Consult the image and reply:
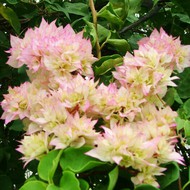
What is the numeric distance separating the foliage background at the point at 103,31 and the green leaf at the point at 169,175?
6 cm

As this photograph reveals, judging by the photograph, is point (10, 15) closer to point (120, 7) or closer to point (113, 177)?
point (120, 7)

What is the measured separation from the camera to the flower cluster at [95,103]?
0.54m

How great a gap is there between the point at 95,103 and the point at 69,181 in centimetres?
11

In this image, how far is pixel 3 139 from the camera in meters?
1.07

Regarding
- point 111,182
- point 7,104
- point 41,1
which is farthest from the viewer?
point 41,1

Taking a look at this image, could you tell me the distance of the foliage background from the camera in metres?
0.71

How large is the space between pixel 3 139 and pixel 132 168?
1.87ft

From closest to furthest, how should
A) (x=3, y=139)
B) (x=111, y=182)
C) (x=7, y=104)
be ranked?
(x=111, y=182)
(x=7, y=104)
(x=3, y=139)

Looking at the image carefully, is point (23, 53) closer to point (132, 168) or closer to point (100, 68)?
point (100, 68)

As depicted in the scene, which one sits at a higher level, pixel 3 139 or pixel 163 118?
pixel 163 118

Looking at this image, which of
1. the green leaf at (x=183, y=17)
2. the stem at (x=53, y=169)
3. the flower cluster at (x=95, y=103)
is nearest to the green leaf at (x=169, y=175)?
the flower cluster at (x=95, y=103)

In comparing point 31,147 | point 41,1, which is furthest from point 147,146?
point 41,1

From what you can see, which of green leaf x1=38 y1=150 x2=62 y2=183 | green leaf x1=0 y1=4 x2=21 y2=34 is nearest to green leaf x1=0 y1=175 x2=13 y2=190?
green leaf x1=0 y1=4 x2=21 y2=34

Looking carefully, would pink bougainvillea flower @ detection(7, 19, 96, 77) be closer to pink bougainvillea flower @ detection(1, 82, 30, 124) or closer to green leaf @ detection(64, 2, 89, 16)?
pink bougainvillea flower @ detection(1, 82, 30, 124)
